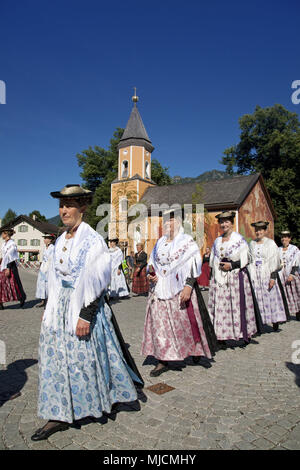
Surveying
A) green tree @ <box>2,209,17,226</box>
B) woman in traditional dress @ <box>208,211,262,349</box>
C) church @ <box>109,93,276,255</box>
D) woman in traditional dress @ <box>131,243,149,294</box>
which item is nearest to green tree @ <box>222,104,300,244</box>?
church @ <box>109,93,276,255</box>

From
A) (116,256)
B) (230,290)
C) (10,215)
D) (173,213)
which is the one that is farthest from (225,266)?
(10,215)

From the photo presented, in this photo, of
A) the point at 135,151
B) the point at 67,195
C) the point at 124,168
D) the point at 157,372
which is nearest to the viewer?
the point at 67,195

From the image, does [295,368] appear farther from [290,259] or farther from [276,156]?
[276,156]

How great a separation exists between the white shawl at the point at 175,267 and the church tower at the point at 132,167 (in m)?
27.5

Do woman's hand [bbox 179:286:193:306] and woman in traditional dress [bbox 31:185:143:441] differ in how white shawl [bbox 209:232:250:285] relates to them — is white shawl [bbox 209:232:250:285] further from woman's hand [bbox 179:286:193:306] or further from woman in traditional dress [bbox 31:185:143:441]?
woman in traditional dress [bbox 31:185:143:441]

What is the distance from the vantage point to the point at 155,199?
3262 cm

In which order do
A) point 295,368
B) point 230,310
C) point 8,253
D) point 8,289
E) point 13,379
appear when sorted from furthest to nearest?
point 8,289
point 8,253
point 230,310
point 295,368
point 13,379

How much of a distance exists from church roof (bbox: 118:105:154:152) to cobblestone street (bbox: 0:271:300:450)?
31.8 metres

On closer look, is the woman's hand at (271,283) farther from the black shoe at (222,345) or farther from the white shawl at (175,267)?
the white shawl at (175,267)

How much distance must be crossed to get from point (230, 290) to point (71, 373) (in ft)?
11.3

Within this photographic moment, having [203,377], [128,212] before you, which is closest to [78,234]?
[203,377]

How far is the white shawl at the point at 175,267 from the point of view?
4191mm

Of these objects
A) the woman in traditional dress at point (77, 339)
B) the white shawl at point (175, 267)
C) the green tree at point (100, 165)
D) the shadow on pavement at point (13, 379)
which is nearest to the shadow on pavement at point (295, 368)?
the white shawl at point (175, 267)

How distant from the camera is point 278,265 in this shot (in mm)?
6781
